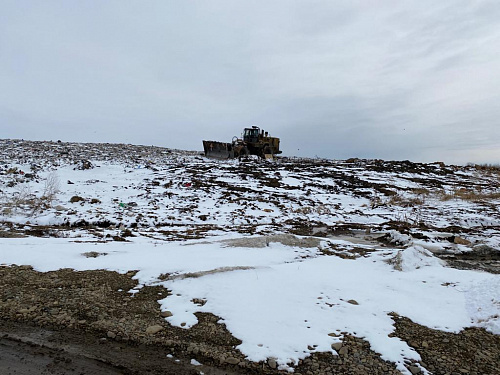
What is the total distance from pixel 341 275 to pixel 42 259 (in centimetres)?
484

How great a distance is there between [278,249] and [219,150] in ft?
72.3

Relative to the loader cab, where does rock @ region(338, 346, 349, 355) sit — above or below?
below

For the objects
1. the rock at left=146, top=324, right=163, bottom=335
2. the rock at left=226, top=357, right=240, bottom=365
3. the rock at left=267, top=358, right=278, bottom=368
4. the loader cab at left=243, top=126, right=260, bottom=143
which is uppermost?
the loader cab at left=243, top=126, right=260, bottom=143

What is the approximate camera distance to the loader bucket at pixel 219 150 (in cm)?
2703

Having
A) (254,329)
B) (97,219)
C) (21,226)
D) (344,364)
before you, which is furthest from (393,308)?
(21,226)

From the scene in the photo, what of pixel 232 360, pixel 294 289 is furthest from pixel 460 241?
pixel 232 360

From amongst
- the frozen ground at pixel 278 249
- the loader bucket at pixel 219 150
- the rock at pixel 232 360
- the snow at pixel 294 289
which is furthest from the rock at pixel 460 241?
the loader bucket at pixel 219 150

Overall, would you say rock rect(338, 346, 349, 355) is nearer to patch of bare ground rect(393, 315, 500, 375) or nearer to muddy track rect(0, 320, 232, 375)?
patch of bare ground rect(393, 315, 500, 375)

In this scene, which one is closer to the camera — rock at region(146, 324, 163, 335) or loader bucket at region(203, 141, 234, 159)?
rock at region(146, 324, 163, 335)

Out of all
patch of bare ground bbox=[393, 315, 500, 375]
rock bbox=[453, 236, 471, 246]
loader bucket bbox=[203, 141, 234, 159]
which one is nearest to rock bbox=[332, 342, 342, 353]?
patch of bare ground bbox=[393, 315, 500, 375]

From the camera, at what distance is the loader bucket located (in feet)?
88.7

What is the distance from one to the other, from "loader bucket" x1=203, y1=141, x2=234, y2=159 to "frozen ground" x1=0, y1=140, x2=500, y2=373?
11938 mm

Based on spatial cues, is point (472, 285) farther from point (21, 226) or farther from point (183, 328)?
point (21, 226)

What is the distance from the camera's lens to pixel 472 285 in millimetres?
4223
